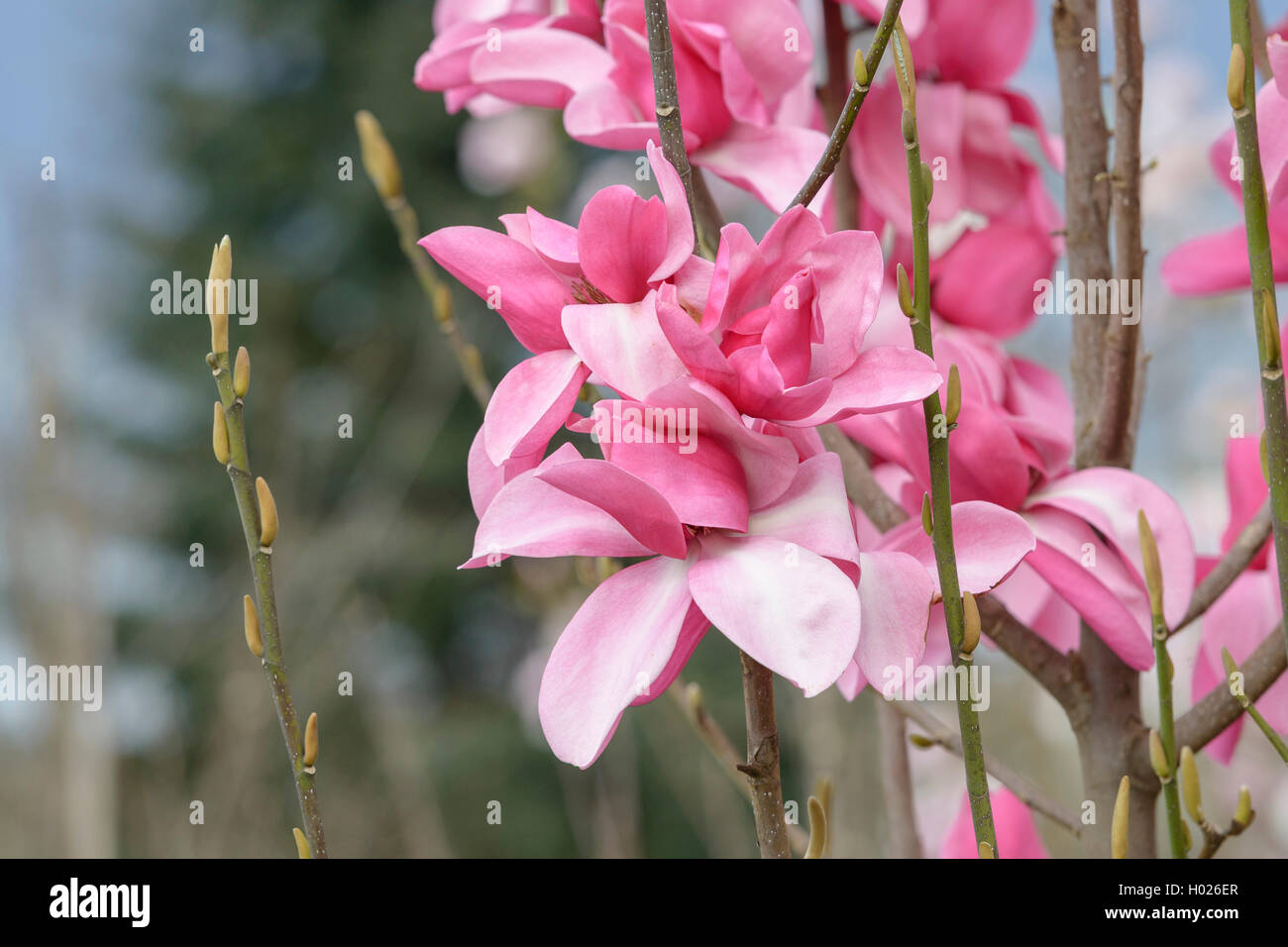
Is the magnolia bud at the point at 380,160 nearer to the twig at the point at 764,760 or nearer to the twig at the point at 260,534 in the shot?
the twig at the point at 260,534

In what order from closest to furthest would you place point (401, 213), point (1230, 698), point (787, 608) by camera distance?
point (787, 608), point (1230, 698), point (401, 213)

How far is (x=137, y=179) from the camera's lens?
173 inches

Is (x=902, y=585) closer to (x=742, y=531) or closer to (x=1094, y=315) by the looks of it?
(x=742, y=531)

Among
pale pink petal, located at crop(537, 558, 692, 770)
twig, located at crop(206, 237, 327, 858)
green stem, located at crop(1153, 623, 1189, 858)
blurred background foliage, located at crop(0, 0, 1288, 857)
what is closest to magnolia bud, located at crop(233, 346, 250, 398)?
twig, located at crop(206, 237, 327, 858)

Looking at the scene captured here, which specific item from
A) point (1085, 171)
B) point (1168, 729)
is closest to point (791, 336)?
point (1168, 729)

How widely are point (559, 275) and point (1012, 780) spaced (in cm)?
28

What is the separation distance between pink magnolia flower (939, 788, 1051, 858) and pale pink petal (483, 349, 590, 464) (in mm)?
251

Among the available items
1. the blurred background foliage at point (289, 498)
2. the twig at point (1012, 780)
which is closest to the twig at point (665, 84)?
the twig at point (1012, 780)

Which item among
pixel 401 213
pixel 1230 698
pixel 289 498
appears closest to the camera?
pixel 1230 698

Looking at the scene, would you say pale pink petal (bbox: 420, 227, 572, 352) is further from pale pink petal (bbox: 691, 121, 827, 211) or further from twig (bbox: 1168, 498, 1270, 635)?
twig (bbox: 1168, 498, 1270, 635)

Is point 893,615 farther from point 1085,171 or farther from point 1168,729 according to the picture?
point 1085,171

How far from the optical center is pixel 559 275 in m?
0.29

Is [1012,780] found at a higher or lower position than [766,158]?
lower

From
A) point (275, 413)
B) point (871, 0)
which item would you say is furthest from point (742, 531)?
point (275, 413)
